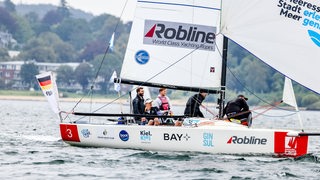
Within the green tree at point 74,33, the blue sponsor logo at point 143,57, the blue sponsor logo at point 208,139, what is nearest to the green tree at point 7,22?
the green tree at point 74,33

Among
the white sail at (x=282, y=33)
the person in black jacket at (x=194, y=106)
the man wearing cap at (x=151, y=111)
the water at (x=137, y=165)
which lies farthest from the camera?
the person in black jacket at (x=194, y=106)

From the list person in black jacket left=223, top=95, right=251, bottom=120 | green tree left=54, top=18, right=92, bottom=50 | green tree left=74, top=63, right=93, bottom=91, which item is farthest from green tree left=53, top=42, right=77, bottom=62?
person in black jacket left=223, top=95, right=251, bottom=120

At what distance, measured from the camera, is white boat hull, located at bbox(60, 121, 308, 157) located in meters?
20.5

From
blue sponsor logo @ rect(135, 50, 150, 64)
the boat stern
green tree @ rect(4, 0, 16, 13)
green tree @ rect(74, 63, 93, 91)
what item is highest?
green tree @ rect(4, 0, 16, 13)

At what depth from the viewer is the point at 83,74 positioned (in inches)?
4712

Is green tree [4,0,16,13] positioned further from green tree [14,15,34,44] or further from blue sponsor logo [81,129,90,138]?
blue sponsor logo [81,129,90,138]

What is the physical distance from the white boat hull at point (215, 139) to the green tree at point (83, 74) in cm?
9693

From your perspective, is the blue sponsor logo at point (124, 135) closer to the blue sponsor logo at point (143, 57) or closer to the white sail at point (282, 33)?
the blue sponsor logo at point (143, 57)

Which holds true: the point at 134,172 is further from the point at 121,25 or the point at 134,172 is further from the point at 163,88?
the point at 121,25

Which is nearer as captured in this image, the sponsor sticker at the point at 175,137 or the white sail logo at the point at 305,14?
the sponsor sticker at the point at 175,137

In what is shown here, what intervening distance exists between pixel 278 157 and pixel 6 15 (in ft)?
454

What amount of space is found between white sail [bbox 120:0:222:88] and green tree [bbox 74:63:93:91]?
95.7 metres

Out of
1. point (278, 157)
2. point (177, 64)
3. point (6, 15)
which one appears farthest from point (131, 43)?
point (6, 15)

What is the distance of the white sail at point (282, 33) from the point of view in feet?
69.9
